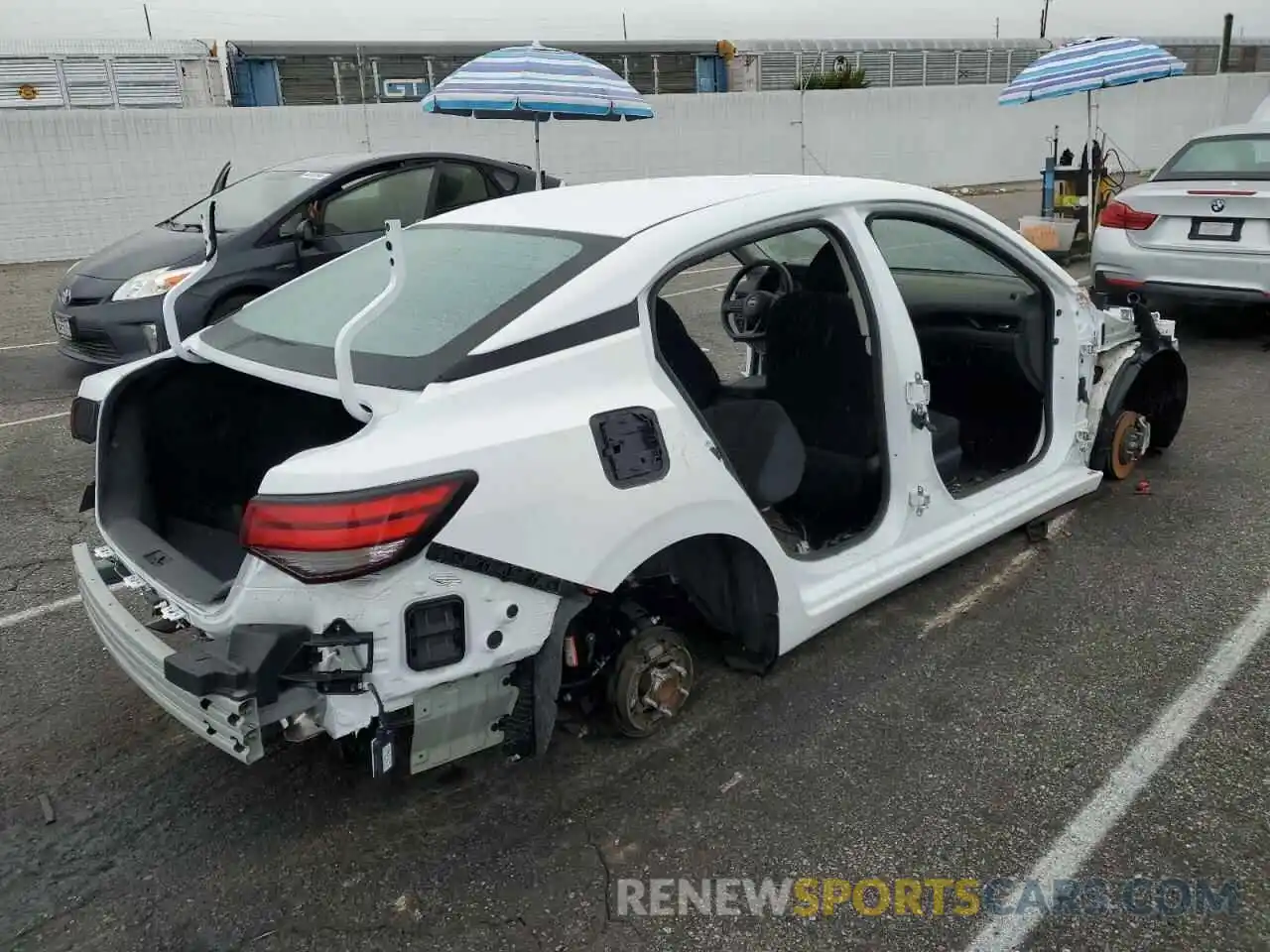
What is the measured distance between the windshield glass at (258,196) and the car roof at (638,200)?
4.57 metres

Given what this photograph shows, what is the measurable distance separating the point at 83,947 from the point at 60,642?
5.49ft

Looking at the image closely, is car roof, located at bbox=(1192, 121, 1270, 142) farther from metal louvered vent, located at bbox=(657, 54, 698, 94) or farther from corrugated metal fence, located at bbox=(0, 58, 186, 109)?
metal louvered vent, located at bbox=(657, 54, 698, 94)

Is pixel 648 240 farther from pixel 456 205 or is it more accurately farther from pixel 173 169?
pixel 173 169

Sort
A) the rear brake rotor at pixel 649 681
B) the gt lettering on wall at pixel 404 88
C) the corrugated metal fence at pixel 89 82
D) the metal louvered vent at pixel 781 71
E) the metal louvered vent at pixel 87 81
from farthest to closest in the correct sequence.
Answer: the metal louvered vent at pixel 781 71 → the gt lettering on wall at pixel 404 88 → the metal louvered vent at pixel 87 81 → the corrugated metal fence at pixel 89 82 → the rear brake rotor at pixel 649 681

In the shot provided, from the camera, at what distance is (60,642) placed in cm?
361

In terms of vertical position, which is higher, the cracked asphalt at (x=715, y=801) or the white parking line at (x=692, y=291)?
the cracked asphalt at (x=715, y=801)

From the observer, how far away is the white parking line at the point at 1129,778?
7.32 ft

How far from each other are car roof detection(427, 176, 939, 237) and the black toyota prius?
159 inches

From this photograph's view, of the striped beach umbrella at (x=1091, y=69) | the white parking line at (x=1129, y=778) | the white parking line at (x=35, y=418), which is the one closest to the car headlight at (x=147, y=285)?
the white parking line at (x=35, y=418)

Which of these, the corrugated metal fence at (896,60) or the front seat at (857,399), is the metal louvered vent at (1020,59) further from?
the front seat at (857,399)

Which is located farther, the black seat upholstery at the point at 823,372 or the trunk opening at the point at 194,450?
the black seat upholstery at the point at 823,372

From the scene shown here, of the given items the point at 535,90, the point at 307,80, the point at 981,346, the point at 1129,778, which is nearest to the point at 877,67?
the point at 307,80

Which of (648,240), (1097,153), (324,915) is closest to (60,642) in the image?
(324,915)

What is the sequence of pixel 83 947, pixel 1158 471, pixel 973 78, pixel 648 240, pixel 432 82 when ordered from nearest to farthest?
pixel 83 947
pixel 648 240
pixel 1158 471
pixel 432 82
pixel 973 78
